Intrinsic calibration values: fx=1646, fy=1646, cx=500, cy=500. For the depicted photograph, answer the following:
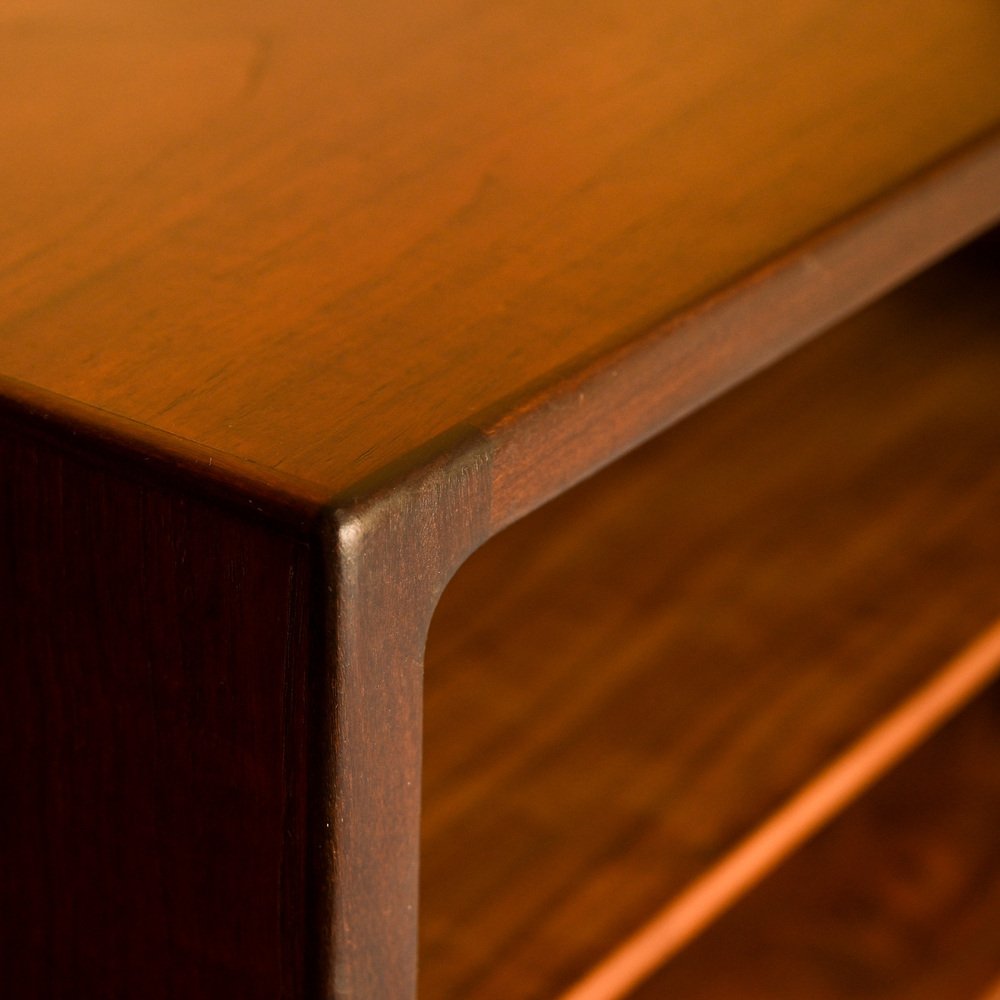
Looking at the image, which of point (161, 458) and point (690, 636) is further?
point (690, 636)

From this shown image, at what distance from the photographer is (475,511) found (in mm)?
371

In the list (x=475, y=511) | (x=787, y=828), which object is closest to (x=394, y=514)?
(x=475, y=511)

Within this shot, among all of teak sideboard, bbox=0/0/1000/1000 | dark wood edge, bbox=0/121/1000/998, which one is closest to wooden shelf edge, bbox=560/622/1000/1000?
teak sideboard, bbox=0/0/1000/1000

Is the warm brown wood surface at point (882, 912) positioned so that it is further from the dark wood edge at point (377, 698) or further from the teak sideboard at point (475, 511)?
the dark wood edge at point (377, 698)

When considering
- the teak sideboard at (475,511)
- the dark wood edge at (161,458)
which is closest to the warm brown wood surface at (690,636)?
the teak sideboard at (475,511)

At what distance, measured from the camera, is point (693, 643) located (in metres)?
0.67

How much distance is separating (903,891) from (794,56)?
1.33 feet

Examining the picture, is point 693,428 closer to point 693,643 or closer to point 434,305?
point 693,643

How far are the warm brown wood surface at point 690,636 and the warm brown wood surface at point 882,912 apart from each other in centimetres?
15

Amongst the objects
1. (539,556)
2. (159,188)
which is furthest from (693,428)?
(159,188)

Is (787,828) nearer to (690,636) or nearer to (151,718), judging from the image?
→ (690,636)

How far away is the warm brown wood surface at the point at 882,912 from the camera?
0.73 m

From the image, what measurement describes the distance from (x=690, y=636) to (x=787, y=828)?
0.11 metres

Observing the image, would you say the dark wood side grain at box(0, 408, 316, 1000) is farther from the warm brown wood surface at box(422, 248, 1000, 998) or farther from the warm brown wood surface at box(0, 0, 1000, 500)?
the warm brown wood surface at box(422, 248, 1000, 998)
